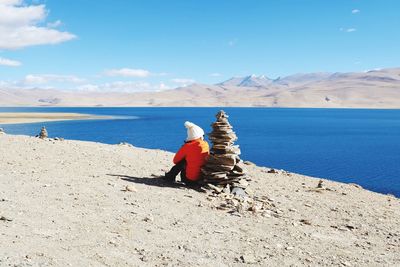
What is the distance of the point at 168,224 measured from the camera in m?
9.52

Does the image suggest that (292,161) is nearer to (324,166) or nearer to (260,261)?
(324,166)

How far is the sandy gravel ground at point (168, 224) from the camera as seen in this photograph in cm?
751

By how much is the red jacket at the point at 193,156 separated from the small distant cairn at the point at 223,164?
0.20m

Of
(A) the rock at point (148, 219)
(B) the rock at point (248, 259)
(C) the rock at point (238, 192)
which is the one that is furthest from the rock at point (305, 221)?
(A) the rock at point (148, 219)

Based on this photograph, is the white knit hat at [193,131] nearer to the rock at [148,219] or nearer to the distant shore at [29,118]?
the rock at [148,219]

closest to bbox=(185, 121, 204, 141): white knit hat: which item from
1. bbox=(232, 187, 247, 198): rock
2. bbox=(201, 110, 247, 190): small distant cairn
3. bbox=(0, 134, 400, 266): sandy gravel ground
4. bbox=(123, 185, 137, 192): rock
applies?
bbox=(201, 110, 247, 190): small distant cairn

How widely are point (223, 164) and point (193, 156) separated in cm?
95

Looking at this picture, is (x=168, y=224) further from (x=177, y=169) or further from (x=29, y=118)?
(x=29, y=118)

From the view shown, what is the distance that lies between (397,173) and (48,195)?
34.6 m

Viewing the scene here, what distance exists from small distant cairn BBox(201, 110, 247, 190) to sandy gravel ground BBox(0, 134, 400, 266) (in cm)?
86

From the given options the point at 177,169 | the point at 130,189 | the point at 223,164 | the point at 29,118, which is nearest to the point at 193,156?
the point at 177,169

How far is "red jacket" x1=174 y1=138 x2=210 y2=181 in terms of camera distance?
43.7ft

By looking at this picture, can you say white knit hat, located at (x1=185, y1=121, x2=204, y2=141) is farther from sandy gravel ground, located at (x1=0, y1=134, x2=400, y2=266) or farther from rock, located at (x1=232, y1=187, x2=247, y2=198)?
rock, located at (x1=232, y1=187, x2=247, y2=198)

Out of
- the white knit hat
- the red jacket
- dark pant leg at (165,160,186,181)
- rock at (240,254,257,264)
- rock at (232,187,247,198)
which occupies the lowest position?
rock at (240,254,257,264)
